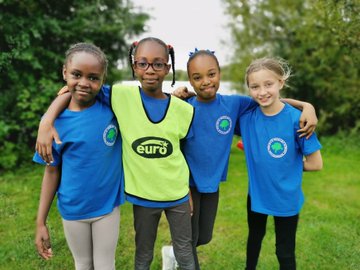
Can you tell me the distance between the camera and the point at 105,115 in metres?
2.07

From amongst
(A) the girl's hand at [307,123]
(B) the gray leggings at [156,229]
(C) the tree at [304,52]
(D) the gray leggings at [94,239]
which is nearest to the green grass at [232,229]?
(B) the gray leggings at [156,229]

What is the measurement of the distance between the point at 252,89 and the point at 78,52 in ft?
3.48

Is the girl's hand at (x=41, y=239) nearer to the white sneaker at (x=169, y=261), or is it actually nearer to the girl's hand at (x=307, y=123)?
the white sneaker at (x=169, y=261)

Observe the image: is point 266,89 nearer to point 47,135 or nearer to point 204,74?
point 204,74

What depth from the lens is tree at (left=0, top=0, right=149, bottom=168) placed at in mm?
5625

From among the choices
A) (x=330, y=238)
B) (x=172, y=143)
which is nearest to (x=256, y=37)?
(x=330, y=238)

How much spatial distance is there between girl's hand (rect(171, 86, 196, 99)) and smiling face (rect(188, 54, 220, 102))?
0.14 m

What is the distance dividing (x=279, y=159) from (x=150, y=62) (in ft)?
3.12

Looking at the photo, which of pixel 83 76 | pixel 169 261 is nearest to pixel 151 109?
pixel 83 76

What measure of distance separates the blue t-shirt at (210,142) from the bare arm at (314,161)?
1.62ft

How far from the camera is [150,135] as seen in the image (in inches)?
81.9

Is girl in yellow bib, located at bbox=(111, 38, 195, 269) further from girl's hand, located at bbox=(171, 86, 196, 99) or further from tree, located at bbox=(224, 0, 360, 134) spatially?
tree, located at bbox=(224, 0, 360, 134)

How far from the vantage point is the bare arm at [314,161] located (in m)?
2.30

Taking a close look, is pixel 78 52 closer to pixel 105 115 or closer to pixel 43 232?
pixel 105 115
